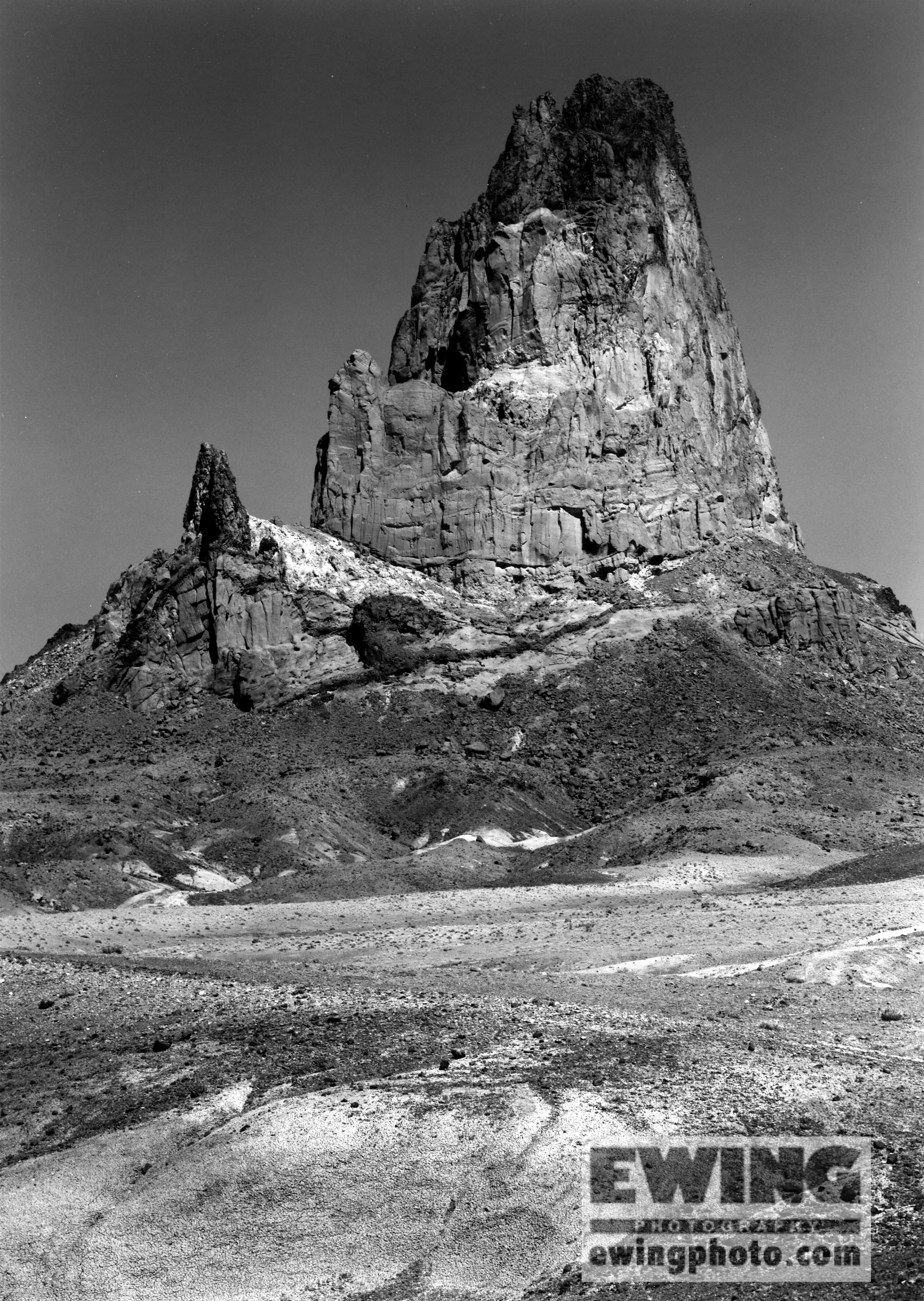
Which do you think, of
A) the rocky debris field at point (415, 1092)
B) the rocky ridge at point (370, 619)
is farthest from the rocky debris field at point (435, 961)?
the rocky ridge at point (370, 619)

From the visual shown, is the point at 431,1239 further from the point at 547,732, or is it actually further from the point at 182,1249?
the point at 547,732

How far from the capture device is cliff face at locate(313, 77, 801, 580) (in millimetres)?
101688

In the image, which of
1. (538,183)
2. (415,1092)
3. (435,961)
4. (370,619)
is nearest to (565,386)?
(538,183)

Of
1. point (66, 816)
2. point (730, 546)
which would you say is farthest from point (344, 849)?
point (730, 546)

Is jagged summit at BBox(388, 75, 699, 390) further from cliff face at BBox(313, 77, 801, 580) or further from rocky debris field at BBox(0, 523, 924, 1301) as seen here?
rocky debris field at BBox(0, 523, 924, 1301)

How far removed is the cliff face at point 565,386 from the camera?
102 metres

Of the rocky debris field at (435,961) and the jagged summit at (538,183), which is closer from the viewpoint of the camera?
the rocky debris field at (435,961)

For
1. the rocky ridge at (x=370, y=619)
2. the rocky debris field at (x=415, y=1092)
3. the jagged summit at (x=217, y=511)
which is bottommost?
the rocky debris field at (x=415, y=1092)

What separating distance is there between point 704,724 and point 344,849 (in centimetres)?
2779

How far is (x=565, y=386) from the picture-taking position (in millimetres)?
106875

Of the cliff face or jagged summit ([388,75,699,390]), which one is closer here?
the cliff face

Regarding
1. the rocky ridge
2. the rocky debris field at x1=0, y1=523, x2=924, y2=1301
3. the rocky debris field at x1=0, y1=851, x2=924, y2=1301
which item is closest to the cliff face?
the rocky ridge

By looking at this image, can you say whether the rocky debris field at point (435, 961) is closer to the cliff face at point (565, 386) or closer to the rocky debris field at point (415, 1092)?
the rocky debris field at point (415, 1092)

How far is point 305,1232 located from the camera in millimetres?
14102
